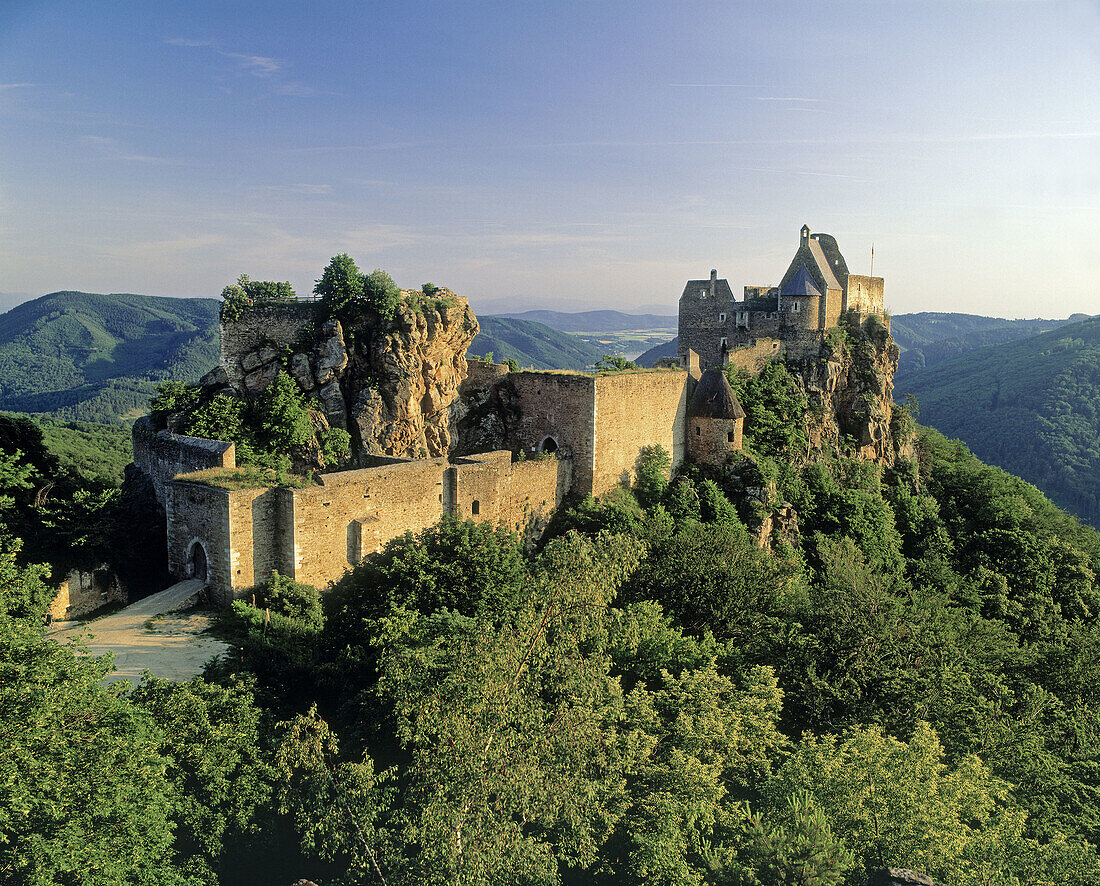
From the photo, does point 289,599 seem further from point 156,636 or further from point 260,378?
point 260,378

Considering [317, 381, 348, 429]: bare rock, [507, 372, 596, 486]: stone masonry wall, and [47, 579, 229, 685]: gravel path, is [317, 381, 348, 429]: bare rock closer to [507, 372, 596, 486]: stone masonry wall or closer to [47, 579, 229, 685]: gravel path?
[507, 372, 596, 486]: stone masonry wall

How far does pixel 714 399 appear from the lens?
103 feet

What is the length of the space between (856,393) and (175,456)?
105 feet

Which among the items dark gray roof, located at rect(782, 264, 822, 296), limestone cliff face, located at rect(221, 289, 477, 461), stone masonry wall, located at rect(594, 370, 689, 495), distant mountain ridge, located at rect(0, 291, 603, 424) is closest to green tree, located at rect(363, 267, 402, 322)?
limestone cliff face, located at rect(221, 289, 477, 461)

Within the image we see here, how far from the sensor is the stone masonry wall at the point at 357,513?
18641 millimetres

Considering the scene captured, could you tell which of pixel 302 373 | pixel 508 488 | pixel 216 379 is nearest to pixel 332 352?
pixel 302 373

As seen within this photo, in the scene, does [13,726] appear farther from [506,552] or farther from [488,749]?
[506,552]

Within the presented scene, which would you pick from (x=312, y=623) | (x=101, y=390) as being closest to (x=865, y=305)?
(x=312, y=623)

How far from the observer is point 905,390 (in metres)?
153

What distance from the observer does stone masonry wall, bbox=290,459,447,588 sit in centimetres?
1864

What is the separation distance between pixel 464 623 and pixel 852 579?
1612cm

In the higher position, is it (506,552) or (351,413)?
(351,413)

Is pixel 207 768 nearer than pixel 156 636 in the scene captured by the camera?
Yes

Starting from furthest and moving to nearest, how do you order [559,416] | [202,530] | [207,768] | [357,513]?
[559,416]
[357,513]
[202,530]
[207,768]
